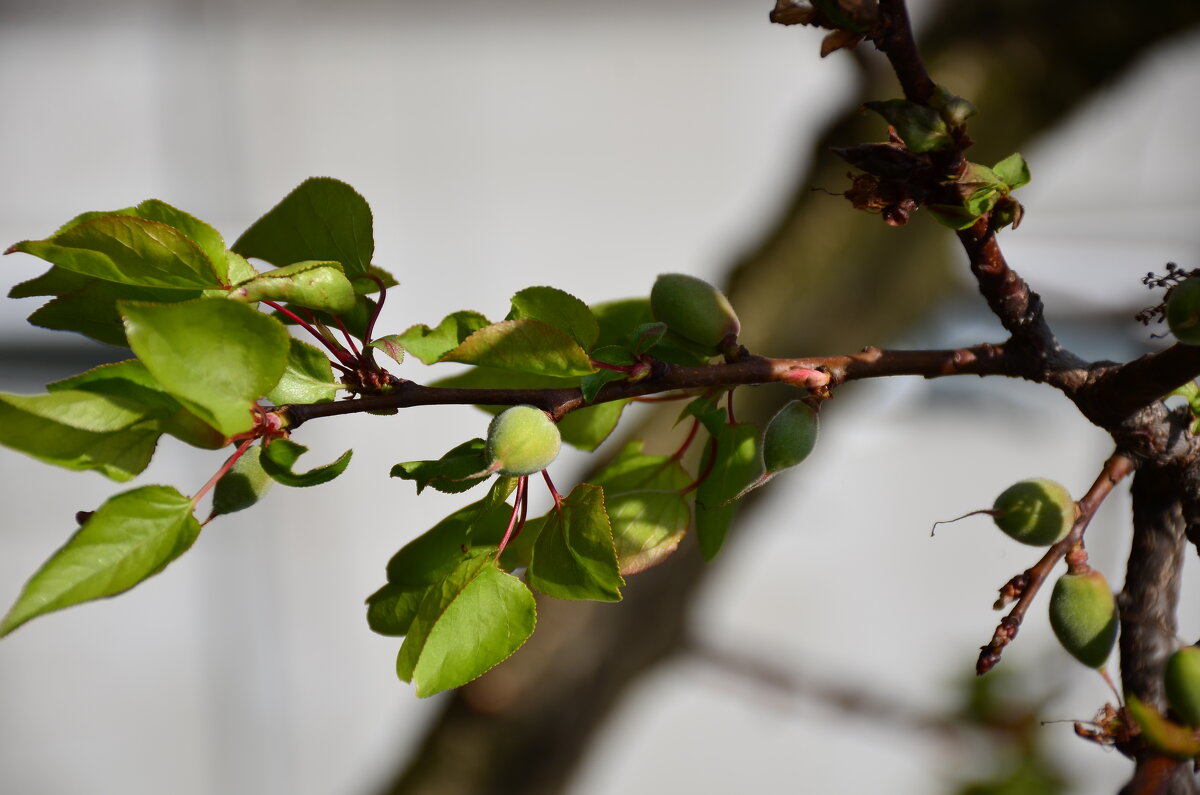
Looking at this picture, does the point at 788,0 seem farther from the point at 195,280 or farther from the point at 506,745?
the point at 506,745

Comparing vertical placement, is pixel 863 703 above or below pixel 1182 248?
below

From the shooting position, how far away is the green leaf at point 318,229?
302 millimetres

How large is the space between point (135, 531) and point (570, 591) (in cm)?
12

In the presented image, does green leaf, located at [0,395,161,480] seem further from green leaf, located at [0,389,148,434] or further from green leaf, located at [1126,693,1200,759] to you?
green leaf, located at [1126,693,1200,759]

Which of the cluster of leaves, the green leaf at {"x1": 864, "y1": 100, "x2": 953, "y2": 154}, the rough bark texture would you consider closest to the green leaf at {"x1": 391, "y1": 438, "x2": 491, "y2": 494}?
the cluster of leaves

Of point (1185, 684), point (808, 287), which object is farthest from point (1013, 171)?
point (808, 287)

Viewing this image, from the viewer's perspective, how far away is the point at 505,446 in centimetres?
25

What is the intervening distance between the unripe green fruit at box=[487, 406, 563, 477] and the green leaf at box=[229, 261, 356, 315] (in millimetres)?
60

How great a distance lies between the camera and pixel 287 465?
26 centimetres

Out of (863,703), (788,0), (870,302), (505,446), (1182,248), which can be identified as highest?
(788,0)

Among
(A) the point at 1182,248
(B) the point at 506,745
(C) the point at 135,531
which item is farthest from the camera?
(A) the point at 1182,248

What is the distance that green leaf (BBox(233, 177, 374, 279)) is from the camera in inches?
11.9

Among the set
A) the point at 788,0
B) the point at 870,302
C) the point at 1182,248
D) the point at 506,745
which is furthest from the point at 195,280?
the point at 1182,248

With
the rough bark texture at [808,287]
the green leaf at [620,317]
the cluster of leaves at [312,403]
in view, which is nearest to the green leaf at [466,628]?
the cluster of leaves at [312,403]
